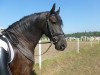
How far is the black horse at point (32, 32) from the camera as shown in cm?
541

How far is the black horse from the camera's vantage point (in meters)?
5.41

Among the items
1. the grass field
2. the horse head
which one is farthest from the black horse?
the grass field

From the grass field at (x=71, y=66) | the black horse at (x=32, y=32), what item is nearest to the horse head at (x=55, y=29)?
the black horse at (x=32, y=32)

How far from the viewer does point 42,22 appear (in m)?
5.61

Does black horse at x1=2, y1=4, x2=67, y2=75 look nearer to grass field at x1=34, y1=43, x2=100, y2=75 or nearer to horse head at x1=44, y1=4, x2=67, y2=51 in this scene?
horse head at x1=44, y1=4, x2=67, y2=51

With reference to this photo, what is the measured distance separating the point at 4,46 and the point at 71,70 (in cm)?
869

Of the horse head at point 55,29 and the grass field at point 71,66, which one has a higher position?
the horse head at point 55,29

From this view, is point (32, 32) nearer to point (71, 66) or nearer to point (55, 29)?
point (55, 29)

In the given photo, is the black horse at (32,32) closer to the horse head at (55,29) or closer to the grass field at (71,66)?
the horse head at (55,29)

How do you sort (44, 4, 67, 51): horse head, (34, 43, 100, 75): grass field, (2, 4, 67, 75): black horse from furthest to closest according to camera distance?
(34, 43, 100, 75): grass field
(44, 4, 67, 51): horse head
(2, 4, 67, 75): black horse

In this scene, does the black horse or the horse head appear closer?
the black horse

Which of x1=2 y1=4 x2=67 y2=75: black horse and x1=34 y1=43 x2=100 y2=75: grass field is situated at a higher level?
x1=2 y1=4 x2=67 y2=75: black horse

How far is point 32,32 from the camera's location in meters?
5.60

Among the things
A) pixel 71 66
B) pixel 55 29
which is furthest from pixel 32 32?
pixel 71 66
